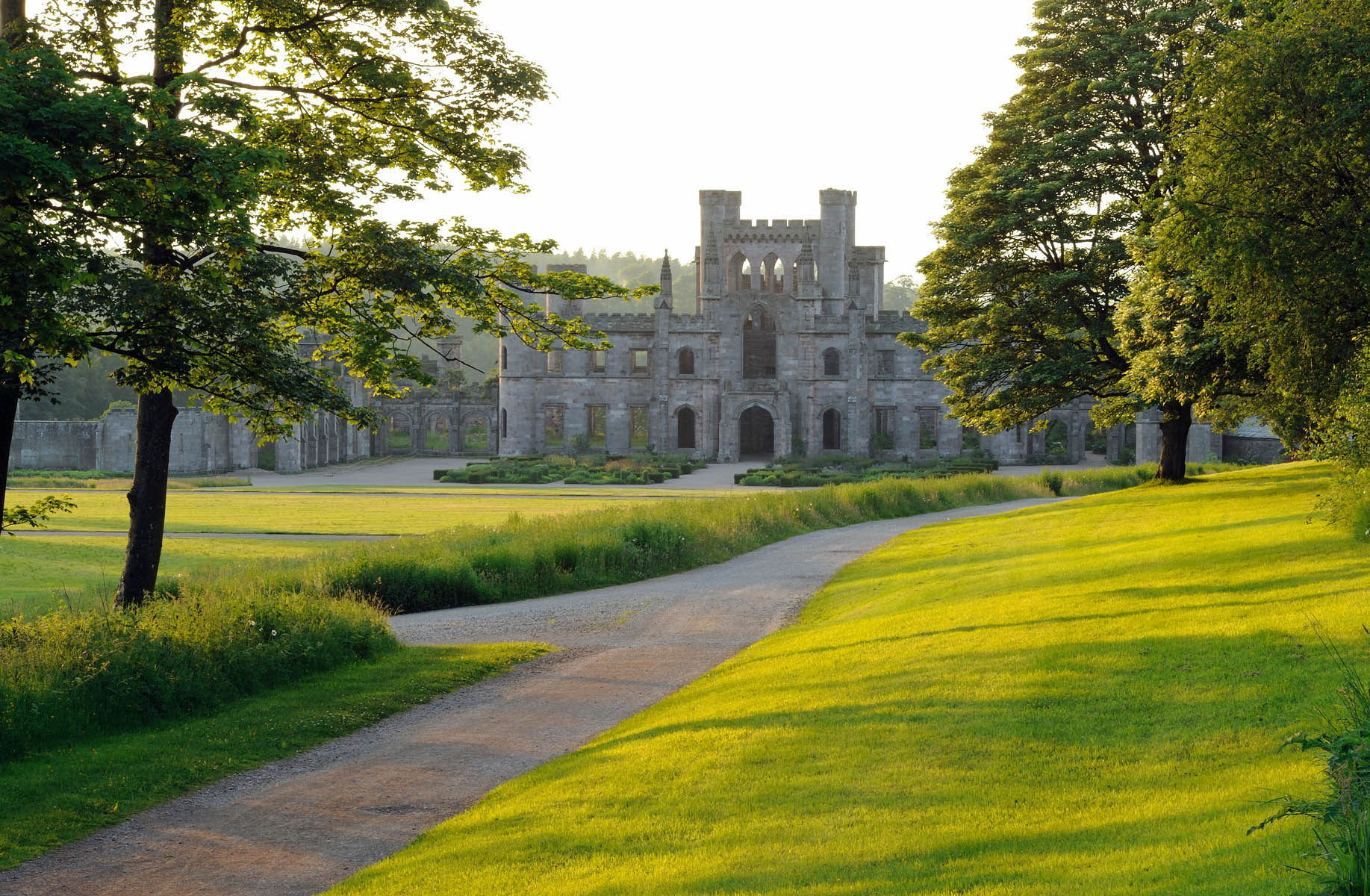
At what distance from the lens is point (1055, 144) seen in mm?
27953

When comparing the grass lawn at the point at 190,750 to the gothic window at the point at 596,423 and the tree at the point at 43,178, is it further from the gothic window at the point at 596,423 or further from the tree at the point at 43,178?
the gothic window at the point at 596,423

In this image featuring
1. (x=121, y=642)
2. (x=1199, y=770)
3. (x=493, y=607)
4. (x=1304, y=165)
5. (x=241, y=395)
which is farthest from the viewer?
(x=493, y=607)

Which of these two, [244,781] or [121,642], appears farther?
[121,642]

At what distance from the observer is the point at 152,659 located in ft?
36.7

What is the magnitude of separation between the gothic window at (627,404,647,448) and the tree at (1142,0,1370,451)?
53.7 m

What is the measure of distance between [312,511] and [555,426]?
3838 centimetres

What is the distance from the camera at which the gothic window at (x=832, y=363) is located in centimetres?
6976

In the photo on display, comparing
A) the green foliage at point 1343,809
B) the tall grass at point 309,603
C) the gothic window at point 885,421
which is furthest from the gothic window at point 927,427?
the green foliage at point 1343,809

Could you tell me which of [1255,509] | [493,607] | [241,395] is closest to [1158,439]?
[1255,509]

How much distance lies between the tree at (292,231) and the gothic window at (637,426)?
5552cm

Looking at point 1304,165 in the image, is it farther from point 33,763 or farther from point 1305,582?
point 33,763

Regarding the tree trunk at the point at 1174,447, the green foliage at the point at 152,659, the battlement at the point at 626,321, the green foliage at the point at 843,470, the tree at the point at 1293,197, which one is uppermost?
the battlement at the point at 626,321

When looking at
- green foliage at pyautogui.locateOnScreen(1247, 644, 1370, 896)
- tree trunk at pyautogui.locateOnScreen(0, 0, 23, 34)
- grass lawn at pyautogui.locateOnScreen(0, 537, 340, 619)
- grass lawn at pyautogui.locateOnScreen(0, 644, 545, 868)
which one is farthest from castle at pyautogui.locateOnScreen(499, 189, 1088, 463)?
green foliage at pyautogui.locateOnScreen(1247, 644, 1370, 896)

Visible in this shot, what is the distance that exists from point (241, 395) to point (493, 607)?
23.5 ft
